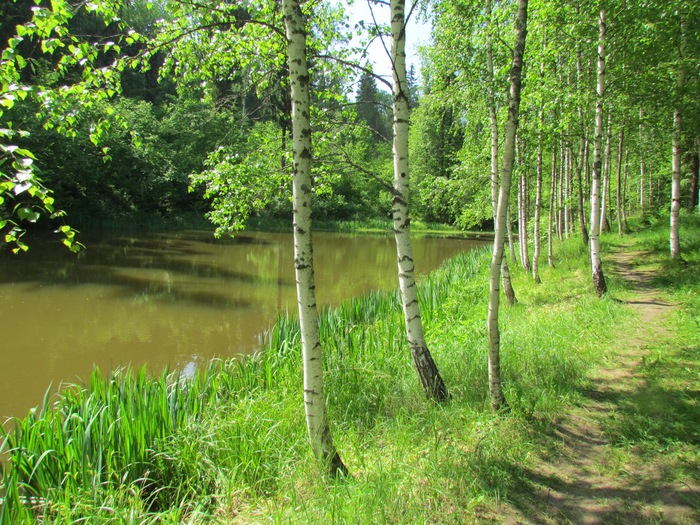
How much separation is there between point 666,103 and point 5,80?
33.3ft

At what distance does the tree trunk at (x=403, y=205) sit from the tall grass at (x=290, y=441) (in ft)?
0.81

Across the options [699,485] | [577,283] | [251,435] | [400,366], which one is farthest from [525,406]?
[577,283]

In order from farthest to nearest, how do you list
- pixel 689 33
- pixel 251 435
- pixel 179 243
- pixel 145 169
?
pixel 145 169 → pixel 179 243 → pixel 689 33 → pixel 251 435

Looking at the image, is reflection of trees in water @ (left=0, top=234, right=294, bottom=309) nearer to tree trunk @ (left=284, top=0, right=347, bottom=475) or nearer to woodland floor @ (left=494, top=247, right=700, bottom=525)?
tree trunk @ (left=284, top=0, right=347, bottom=475)

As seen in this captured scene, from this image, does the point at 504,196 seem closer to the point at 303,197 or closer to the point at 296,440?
the point at 303,197

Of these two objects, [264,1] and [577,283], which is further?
[577,283]

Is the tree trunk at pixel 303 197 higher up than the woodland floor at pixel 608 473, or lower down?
higher up

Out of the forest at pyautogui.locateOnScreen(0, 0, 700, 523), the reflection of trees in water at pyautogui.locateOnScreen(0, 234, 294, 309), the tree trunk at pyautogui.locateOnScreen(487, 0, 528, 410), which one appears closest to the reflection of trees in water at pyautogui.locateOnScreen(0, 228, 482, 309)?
the reflection of trees in water at pyautogui.locateOnScreen(0, 234, 294, 309)

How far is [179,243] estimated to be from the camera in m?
24.1

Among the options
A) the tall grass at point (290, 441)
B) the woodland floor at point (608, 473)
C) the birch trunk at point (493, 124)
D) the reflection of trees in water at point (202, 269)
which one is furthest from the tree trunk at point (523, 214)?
the woodland floor at point (608, 473)

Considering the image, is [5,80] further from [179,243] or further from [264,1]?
[179,243]

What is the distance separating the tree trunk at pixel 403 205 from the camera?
13.2ft

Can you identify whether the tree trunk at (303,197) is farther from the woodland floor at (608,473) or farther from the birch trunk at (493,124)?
the birch trunk at (493,124)

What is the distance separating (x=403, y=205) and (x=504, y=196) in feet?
3.17
